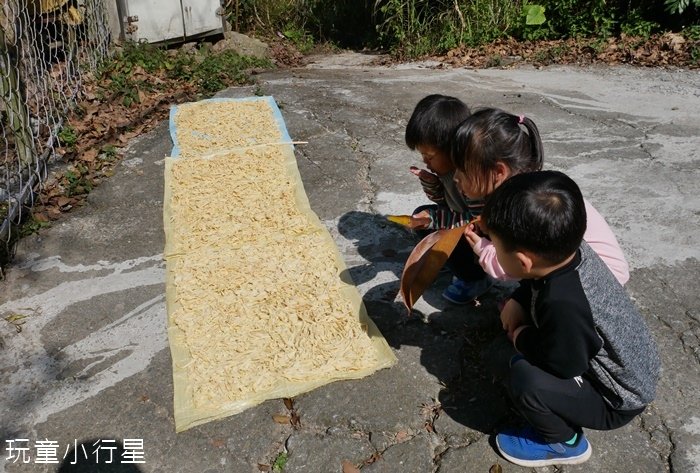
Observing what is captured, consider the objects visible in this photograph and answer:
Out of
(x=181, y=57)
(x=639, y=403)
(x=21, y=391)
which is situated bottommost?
(x=21, y=391)

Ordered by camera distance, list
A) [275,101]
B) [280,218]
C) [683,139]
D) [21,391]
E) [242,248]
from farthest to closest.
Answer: [275,101] < [683,139] < [280,218] < [242,248] < [21,391]

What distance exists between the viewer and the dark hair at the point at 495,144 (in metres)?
2.22

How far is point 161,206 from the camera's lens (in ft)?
12.6

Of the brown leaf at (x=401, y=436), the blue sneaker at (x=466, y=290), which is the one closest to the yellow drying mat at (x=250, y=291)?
the brown leaf at (x=401, y=436)

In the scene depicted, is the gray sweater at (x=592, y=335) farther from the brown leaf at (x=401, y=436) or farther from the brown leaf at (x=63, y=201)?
the brown leaf at (x=63, y=201)

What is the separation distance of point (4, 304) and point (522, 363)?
2.44 meters

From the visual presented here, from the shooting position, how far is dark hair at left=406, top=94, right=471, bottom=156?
253 centimetres

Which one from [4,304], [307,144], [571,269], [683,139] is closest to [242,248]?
[4,304]

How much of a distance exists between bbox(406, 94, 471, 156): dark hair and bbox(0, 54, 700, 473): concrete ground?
2.45ft

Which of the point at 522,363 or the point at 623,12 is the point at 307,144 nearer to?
the point at 522,363

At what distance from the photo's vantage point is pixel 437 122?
8.29 ft

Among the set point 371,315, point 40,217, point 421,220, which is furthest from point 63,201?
point 421,220

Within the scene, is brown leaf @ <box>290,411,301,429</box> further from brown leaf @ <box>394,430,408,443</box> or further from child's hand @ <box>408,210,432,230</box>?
child's hand @ <box>408,210,432,230</box>

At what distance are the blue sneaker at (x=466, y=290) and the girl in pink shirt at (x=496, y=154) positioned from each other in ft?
1.80
